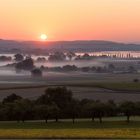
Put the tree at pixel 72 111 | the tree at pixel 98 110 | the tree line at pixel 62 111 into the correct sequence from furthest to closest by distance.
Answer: the tree at pixel 72 111, the tree at pixel 98 110, the tree line at pixel 62 111

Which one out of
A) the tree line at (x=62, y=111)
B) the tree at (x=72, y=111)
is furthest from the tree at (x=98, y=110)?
the tree at (x=72, y=111)

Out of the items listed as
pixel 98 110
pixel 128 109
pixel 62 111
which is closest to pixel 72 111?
pixel 62 111

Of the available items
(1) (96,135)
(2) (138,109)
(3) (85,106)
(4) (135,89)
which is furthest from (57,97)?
(1) (96,135)

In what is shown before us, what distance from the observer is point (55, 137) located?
21.2 m

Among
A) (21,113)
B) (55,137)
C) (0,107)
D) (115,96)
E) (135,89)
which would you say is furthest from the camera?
(135,89)

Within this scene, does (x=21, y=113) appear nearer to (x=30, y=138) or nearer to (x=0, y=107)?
(x=0, y=107)

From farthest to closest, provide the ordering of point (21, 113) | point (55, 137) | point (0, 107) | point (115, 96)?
1. point (115, 96)
2. point (0, 107)
3. point (21, 113)
4. point (55, 137)

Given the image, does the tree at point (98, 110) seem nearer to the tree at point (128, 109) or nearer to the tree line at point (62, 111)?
the tree line at point (62, 111)

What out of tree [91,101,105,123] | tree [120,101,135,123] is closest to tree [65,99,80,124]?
tree [91,101,105,123]

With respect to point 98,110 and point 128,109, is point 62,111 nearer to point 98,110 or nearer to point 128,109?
point 98,110

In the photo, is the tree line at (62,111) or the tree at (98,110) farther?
the tree at (98,110)

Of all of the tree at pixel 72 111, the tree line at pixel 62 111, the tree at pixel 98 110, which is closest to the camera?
the tree line at pixel 62 111

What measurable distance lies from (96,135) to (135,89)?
66.5 metres

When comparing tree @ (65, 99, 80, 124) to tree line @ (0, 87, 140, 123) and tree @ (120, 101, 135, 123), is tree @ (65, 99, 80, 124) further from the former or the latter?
tree @ (120, 101, 135, 123)
